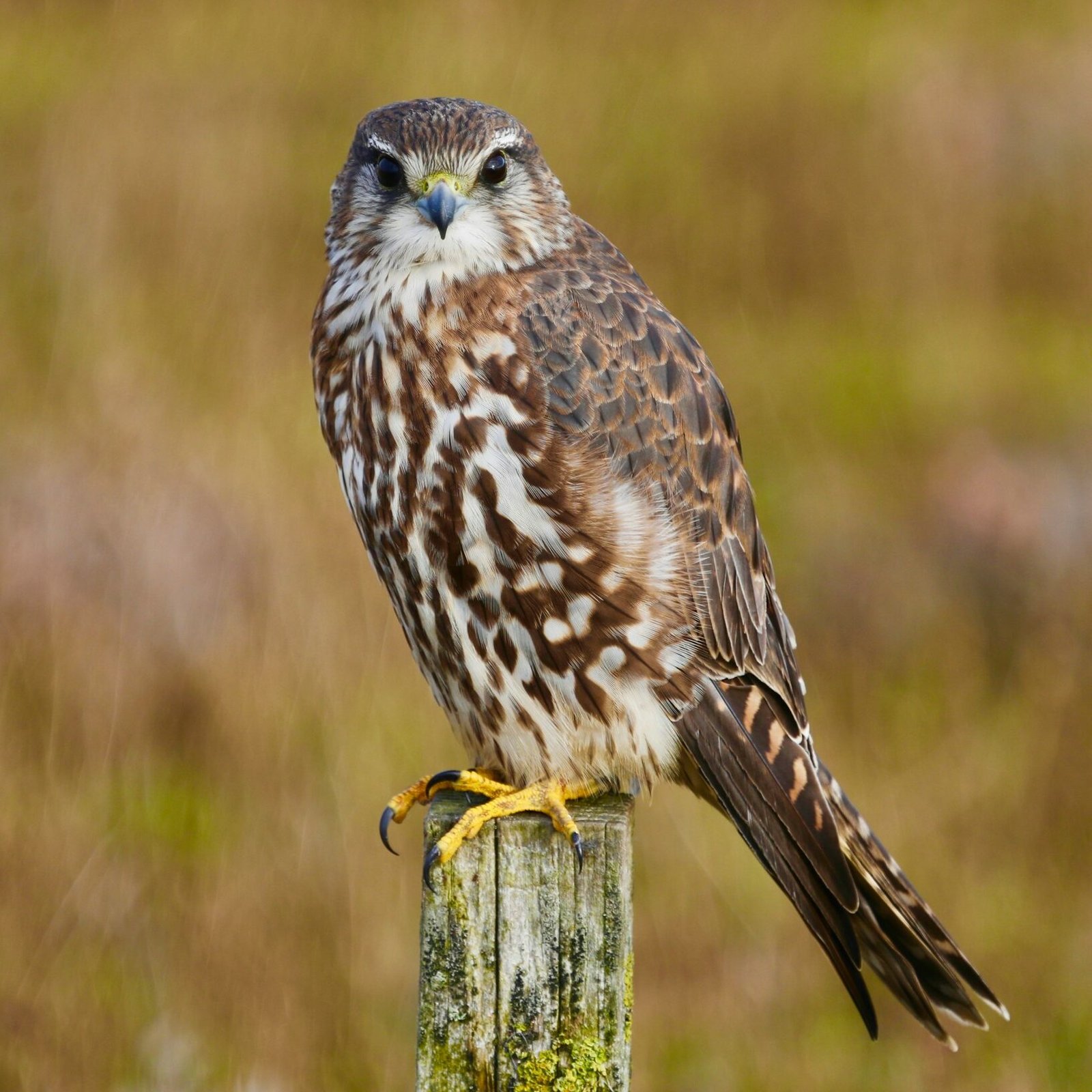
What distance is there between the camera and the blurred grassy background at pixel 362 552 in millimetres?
3793

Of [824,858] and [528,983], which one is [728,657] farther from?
[528,983]

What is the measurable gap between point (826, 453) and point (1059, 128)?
3363 millimetres

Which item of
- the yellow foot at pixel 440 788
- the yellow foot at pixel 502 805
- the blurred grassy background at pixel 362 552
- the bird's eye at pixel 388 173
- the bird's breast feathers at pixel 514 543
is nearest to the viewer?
the yellow foot at pixel 502 805

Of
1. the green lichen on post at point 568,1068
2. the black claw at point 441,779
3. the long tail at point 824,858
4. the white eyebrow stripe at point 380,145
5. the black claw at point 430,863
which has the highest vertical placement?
the white eyebrow stripe at point 380,145

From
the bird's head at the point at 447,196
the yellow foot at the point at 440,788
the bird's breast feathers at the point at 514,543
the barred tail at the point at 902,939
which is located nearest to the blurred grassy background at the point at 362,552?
the yellow foot at the point at 440,788

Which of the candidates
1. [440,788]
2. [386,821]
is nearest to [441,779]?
[440,788]

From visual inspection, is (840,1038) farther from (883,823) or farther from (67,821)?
(67,821)

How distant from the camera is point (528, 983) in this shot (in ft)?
7.18

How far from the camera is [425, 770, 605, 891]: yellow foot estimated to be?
92.6 inches

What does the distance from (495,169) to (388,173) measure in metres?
0.20

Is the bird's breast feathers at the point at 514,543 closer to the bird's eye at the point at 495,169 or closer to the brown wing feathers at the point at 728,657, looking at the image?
the brown wing feathers at the point at 728,657

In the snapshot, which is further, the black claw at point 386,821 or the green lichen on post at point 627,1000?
the black claw at point 386,821

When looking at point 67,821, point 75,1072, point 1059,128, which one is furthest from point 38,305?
point 1059,128

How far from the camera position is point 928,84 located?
855cm
